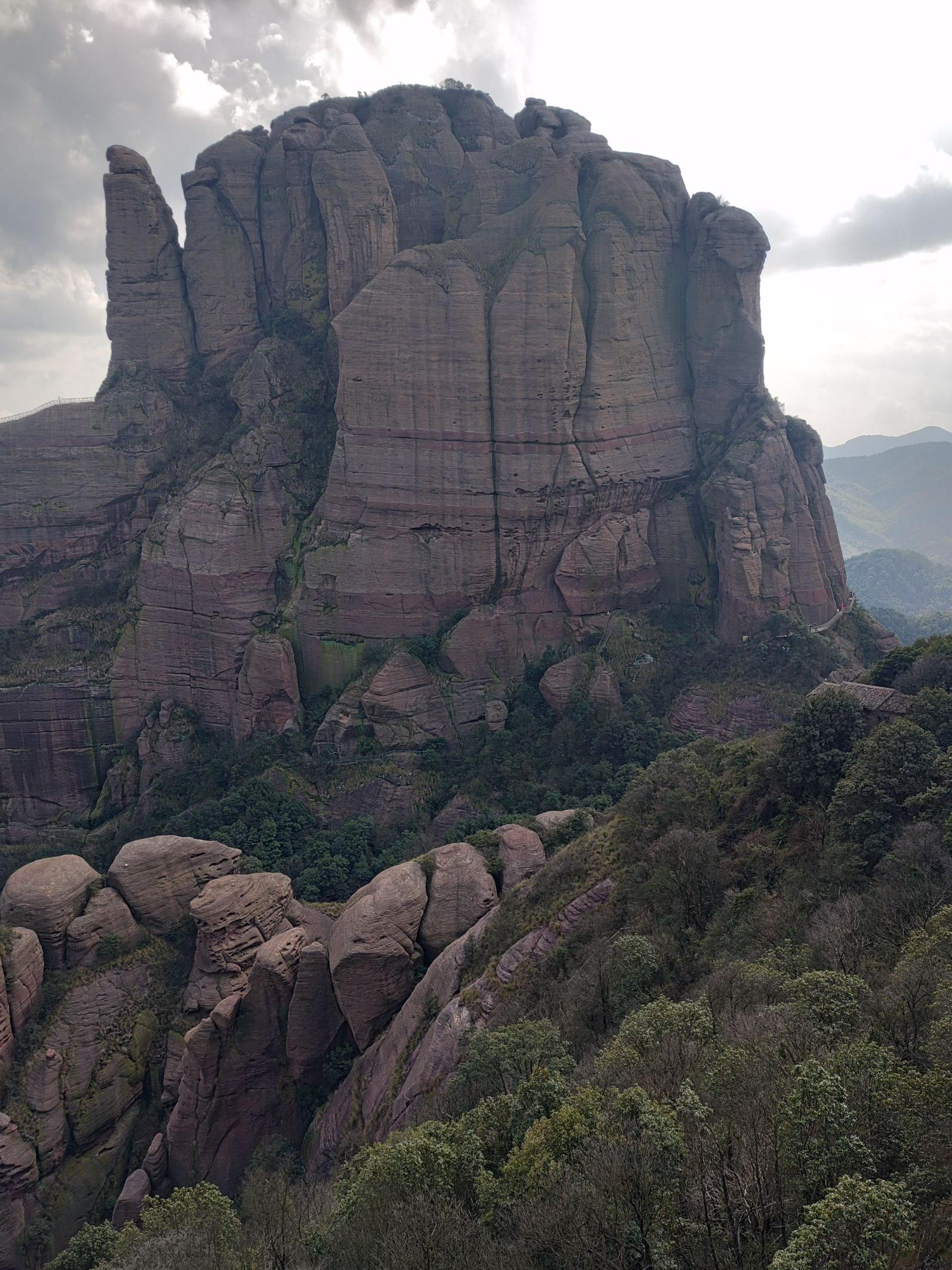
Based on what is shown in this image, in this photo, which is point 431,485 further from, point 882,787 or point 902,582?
point 902,582

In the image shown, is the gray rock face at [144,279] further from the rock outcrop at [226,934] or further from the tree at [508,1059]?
the tree at [508,1059]

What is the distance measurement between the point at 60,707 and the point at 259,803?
14105 millimetres

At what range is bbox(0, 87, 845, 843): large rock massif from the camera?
43438 mm

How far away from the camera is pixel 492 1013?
64.7 feet

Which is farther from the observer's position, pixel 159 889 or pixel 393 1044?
pixel 159 889

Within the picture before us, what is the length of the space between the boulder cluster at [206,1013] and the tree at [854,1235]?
13.9m

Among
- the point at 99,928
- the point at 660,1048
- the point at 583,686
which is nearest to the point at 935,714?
the point at 660,1048

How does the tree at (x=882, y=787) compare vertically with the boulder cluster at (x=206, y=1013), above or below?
above

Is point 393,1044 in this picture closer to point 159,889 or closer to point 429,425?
point 159,889

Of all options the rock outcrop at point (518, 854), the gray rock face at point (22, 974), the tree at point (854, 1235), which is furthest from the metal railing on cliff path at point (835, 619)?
the gray rock face at point (22, 974)

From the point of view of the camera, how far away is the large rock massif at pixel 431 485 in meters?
43.4

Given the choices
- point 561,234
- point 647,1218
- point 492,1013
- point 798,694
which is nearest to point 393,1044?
point 492,1013

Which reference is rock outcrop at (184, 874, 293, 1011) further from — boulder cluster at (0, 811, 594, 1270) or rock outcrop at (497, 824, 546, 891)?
rock outcrop at (497, 824, 546, 891)

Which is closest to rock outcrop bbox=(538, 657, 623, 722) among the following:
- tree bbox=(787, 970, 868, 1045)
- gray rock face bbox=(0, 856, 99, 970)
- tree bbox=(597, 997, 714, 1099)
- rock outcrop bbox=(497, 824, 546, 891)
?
rock outcrop bbox=(497, 824, 546, 891)
